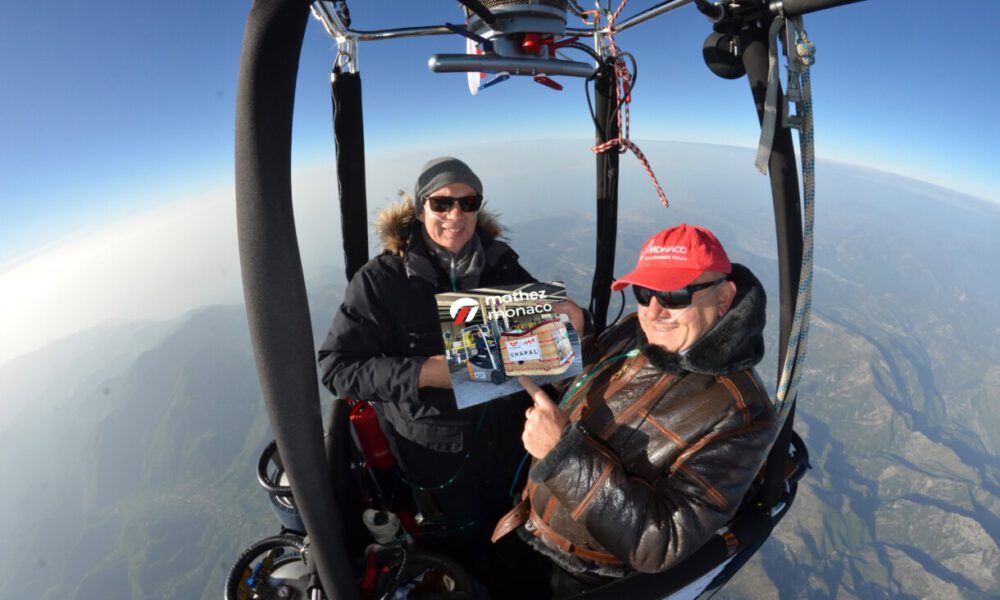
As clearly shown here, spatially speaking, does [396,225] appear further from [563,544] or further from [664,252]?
[563,544]

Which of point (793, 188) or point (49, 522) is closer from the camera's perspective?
point (793, 188)

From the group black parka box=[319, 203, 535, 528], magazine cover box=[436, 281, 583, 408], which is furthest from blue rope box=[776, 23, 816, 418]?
black parka box=[319, 203, 535, 528]

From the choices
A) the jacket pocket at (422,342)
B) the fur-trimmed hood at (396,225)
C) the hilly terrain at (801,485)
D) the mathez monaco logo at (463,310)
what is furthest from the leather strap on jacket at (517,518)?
Answer: the hilly terrain at (801,485)

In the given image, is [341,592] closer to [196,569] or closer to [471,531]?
[471,531]

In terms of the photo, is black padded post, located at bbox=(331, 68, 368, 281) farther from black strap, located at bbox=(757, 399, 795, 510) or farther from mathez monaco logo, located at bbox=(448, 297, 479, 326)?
black strap, located at bbox=(757, 399, 795, 510)

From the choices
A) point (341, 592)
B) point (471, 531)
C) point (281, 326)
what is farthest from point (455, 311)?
point (471, 531)

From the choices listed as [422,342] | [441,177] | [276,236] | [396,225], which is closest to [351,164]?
[396,225]
